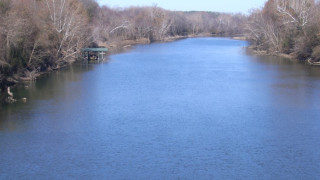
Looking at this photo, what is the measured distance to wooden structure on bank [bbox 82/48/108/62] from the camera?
36550 millimetres

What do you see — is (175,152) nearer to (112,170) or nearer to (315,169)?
(112,170)

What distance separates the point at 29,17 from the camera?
2652 cm

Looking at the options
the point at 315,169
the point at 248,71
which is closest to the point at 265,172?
the point at 315,169

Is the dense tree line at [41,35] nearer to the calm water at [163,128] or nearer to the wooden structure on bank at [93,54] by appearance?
the wooden structure on bank at [93,54]

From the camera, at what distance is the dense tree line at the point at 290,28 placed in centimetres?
3434

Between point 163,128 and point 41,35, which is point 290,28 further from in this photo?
point 163,128

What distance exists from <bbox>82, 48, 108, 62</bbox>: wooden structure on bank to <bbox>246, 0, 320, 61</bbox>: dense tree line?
16010 millimetres

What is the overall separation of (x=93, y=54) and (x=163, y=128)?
23.4 m

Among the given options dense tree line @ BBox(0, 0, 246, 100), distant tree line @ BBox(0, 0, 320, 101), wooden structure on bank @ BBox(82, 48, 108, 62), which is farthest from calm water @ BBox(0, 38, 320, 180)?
wooden structure on bank @ BBox(82, 48, 108, 62)

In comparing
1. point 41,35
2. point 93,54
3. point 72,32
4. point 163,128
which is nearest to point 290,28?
point 93,54

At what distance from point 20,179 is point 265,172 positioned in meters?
6.64

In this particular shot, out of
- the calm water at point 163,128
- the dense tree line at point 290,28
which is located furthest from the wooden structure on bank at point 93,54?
the dense tree line at point 290,28

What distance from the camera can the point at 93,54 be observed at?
125 ft

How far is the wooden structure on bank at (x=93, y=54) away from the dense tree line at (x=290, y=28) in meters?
16.0
